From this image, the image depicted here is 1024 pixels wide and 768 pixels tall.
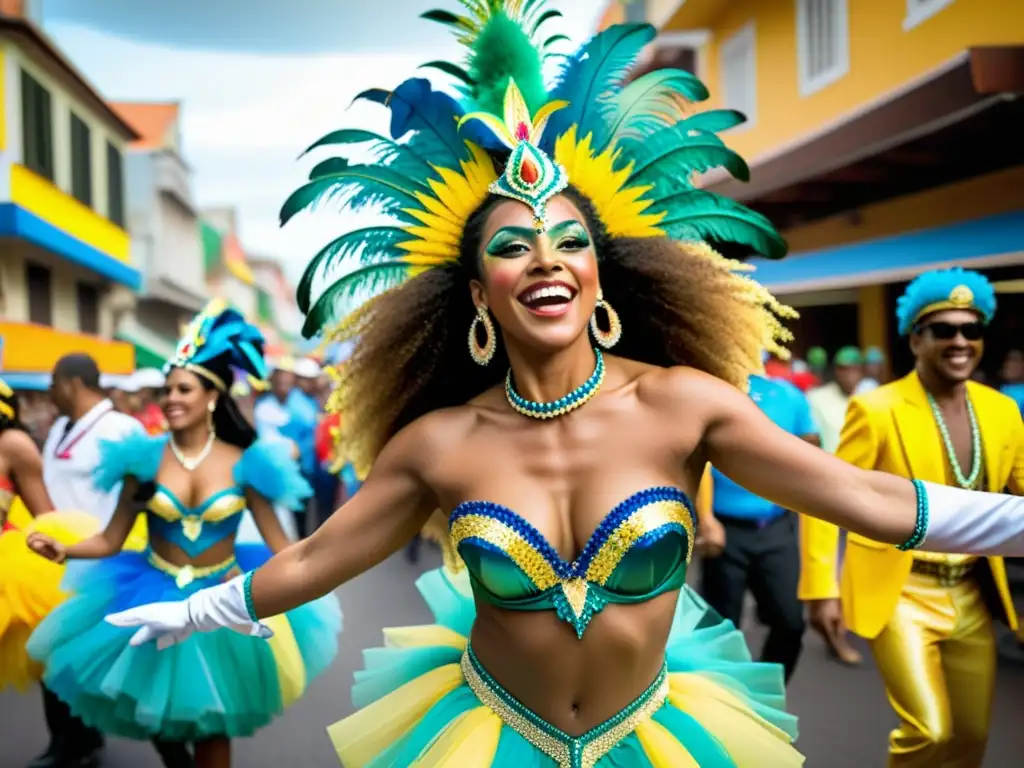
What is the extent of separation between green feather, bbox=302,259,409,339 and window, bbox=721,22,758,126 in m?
13.4

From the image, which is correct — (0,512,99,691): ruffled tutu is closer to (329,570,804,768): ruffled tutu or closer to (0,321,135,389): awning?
(329,570,804,768): ruffled tutu

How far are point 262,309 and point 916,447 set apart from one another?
219ft

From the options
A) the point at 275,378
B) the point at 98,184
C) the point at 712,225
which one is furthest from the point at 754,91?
the point at 98,184

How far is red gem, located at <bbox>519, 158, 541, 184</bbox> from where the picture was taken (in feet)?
8.31

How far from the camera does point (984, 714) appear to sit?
3.71 metres

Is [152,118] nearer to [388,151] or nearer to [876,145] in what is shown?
[876,145]

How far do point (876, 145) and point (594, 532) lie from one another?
6922mm

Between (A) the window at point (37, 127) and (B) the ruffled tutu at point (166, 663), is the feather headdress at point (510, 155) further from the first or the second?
(A) the window at point (37, 127)

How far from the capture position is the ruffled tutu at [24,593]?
480 cm

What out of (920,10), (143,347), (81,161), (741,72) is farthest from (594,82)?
(143,347)

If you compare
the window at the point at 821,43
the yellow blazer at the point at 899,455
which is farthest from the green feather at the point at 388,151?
the window at the point at 821,43

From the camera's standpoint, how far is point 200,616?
2.83 m

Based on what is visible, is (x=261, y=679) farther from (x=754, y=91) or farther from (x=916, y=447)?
(x=754, y=91)

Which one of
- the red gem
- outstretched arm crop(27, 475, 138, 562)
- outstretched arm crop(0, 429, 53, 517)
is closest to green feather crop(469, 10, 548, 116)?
the red gem
